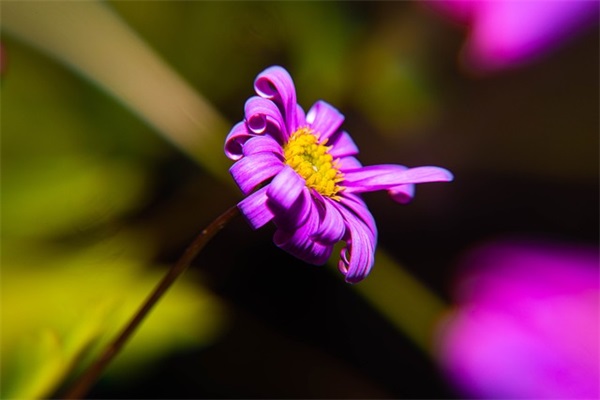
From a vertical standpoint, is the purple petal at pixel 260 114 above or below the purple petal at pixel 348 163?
below

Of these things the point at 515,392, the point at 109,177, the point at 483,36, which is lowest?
the point at 109,177

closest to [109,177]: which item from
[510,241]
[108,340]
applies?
[108,340]

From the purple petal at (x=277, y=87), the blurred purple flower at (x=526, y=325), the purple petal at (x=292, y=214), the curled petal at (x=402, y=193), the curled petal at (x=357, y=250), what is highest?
the blurred purple flower at (x=526, y=325)

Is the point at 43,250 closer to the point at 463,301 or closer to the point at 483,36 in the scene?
the point at 463,301

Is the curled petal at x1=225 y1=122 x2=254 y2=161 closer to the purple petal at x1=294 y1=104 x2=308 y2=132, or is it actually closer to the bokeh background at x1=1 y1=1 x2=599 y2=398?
the purple petal at x1=294 y1=104 x2=308 y2=132

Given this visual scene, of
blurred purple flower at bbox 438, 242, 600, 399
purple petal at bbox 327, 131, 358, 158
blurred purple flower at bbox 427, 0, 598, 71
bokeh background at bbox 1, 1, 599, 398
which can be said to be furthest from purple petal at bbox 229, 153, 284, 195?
blurred purple flower at bbox 427, 0, 598, 71

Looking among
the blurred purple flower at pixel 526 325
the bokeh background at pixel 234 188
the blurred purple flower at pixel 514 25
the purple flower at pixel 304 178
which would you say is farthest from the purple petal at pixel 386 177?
the blurred purple flower at pixel 514 25

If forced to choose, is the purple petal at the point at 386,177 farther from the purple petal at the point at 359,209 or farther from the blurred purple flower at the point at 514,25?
the blurred purple flower at the point at 514,25
